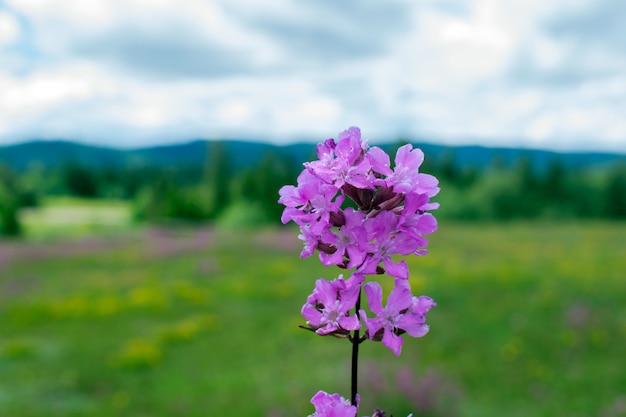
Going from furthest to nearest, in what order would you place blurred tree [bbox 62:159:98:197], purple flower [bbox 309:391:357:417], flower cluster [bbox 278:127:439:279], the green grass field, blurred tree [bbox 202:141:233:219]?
blurred tree [bbox 62:159:98:197]
blurred tree [bbox 202:141:233:219]
the green grass field
flower cluster [bbox 278:127:439:279]
purple flower [bbox 309:391:357:417]

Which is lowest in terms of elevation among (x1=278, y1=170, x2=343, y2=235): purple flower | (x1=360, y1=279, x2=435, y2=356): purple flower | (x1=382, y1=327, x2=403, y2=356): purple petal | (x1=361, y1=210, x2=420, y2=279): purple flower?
(x1=382, y1=327, x2=403, y2=356): purple petal

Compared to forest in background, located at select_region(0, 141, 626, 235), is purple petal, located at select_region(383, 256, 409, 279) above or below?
above

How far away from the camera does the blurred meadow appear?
8.67 m

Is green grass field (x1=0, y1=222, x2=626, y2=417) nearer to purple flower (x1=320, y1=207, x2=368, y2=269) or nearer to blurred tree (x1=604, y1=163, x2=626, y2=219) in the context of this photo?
purple flower (x1=320, y1=207, x2=368, y2=269)

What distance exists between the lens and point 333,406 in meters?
1.51

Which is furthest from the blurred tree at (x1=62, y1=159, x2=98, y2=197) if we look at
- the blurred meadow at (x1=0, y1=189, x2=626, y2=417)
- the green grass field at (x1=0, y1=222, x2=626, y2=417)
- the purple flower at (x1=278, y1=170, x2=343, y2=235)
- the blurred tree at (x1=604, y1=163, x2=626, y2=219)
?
the purple flower at (x1=278, y1=170, x2=343, y2=235)

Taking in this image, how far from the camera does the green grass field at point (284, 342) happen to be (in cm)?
865

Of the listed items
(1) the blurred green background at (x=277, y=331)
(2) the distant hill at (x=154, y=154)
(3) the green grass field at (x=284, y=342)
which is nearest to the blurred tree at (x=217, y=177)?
(2) the distant hill at (x=154, y=154)

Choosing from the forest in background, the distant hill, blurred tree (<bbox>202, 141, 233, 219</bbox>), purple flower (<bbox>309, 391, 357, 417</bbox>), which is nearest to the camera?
purple flower (<bbox>309, 391, 357, 417</bbox>)

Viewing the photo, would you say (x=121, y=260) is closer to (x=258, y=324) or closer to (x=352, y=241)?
(x=258, y=324)

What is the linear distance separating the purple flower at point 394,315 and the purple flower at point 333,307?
0.05 meters

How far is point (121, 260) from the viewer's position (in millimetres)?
21781

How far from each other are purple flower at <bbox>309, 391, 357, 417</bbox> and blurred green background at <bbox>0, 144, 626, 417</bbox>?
5.93m

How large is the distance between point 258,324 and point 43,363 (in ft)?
13.8
